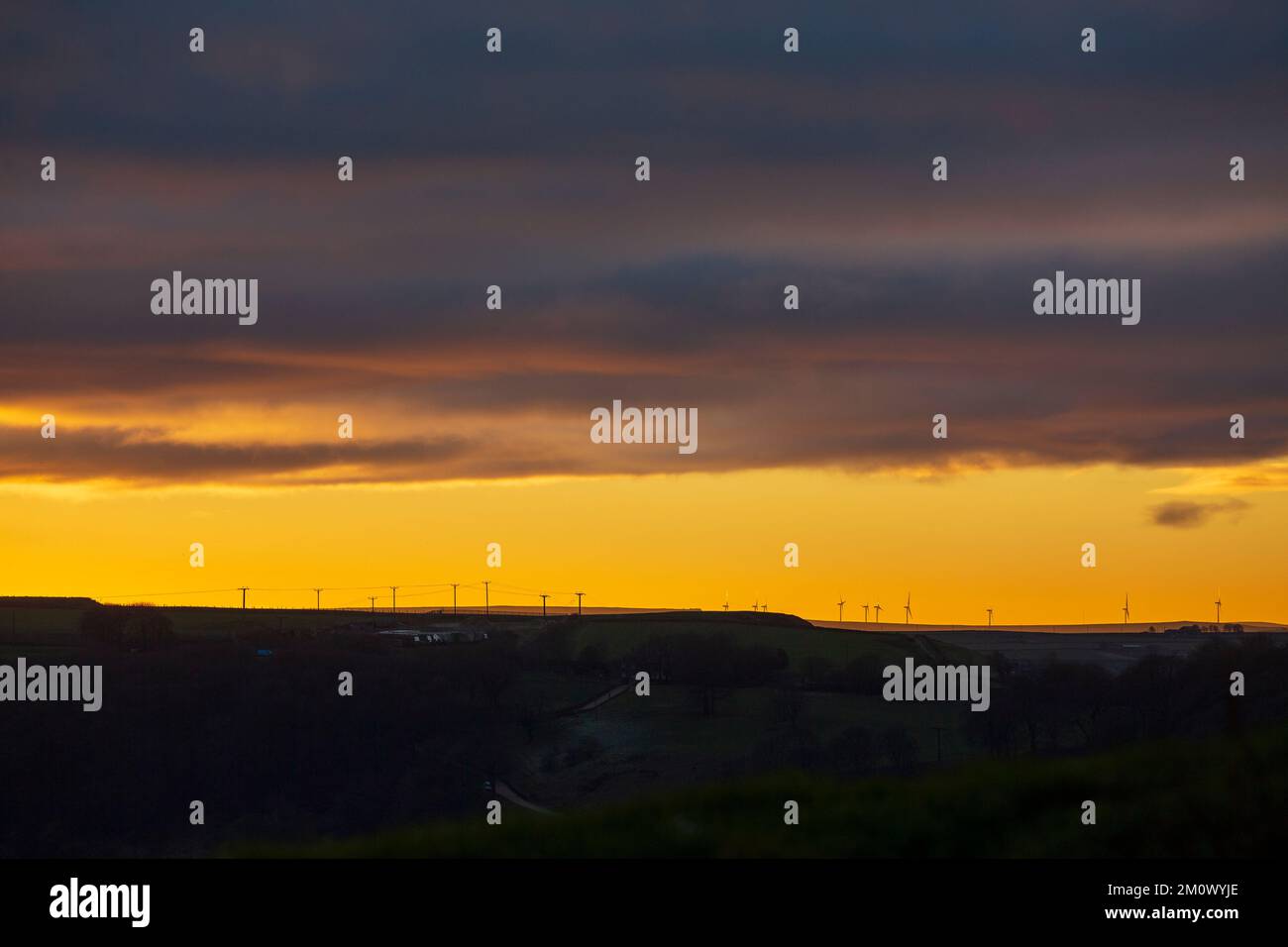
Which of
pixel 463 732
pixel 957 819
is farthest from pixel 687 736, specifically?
pixel 957 819

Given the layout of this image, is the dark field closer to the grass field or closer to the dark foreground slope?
the grass field

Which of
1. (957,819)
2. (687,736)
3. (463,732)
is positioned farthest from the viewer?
(463,732)

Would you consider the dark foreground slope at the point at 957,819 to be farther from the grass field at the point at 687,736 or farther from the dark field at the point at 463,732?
the grass field at the point at 687,736

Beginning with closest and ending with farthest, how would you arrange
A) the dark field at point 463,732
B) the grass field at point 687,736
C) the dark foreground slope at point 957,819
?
the dark foreground slope at point 957,819 → the dark field at point 463,732 → the grass field at point 687,736

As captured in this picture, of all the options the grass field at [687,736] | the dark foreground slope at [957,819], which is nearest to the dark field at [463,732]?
the grass field at [687,736]

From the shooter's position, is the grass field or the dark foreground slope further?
the grass field

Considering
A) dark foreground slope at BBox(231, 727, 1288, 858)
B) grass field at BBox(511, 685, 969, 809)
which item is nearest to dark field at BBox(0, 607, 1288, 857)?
grass field at BBox(511, 685, 969, 809)

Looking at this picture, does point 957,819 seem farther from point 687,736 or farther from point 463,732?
point 463,732

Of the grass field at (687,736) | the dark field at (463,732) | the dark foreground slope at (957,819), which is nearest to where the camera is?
the dark foreground slope at (957,819)

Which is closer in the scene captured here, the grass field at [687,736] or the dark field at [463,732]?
the dark field at [463,732]

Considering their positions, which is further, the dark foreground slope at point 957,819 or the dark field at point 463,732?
the dark field at point 463,732

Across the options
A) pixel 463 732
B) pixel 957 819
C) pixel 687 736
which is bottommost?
pixel 957 819
